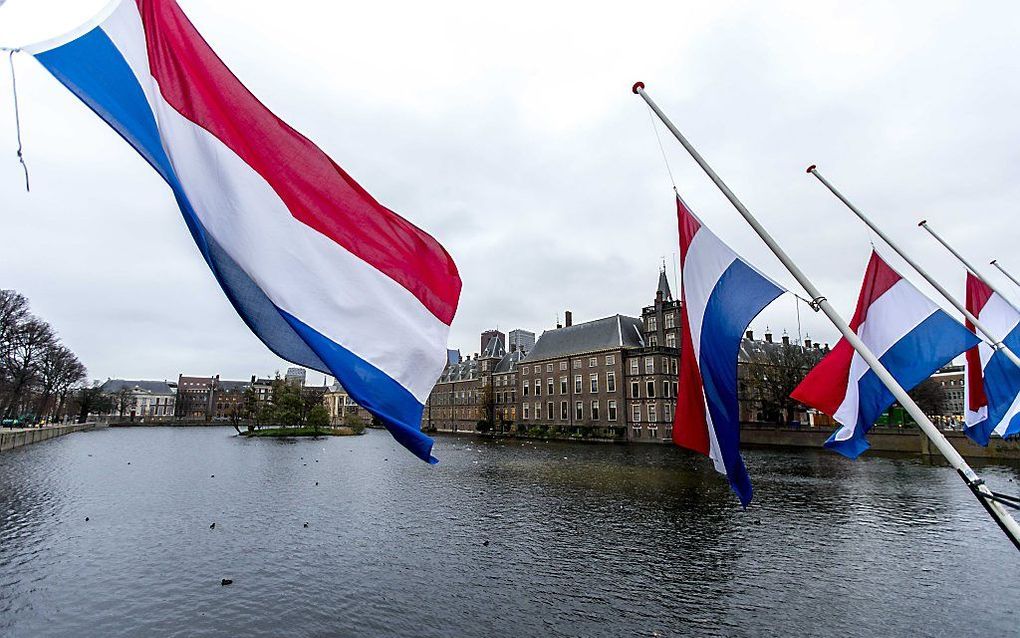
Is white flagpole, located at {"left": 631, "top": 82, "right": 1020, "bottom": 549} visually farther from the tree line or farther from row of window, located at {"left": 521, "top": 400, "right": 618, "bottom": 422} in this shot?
the tree line

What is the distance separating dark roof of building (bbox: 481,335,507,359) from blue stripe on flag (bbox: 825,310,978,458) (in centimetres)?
10675

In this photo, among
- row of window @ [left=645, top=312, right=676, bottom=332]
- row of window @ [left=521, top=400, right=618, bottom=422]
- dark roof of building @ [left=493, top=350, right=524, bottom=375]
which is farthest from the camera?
dark roof of building @ [left=493, top=350, right=524, bottom=375]

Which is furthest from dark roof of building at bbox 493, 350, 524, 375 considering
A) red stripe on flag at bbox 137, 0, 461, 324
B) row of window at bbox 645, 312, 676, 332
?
red stripe on flag at bbox 137, 0, 461, 324

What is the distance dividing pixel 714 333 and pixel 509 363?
103 m

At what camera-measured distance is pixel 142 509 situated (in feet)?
86.1

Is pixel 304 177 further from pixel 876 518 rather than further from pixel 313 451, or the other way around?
pixel 313 451

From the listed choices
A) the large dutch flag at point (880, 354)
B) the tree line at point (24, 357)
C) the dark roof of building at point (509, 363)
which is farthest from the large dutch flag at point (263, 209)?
the dark roof of building at point (509, 363)

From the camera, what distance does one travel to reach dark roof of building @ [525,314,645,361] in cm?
8444

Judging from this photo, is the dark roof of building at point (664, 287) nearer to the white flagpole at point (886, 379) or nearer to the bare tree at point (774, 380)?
the bare tree at point (774, 380)

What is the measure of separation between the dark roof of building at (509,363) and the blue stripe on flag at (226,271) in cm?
10184

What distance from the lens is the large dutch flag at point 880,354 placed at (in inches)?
427

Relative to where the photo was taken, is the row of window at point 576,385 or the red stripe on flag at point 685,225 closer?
the red stripe on flag at point 685,225

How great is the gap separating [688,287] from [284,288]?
21.4ft

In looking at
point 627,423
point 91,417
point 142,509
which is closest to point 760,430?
point 627,423
